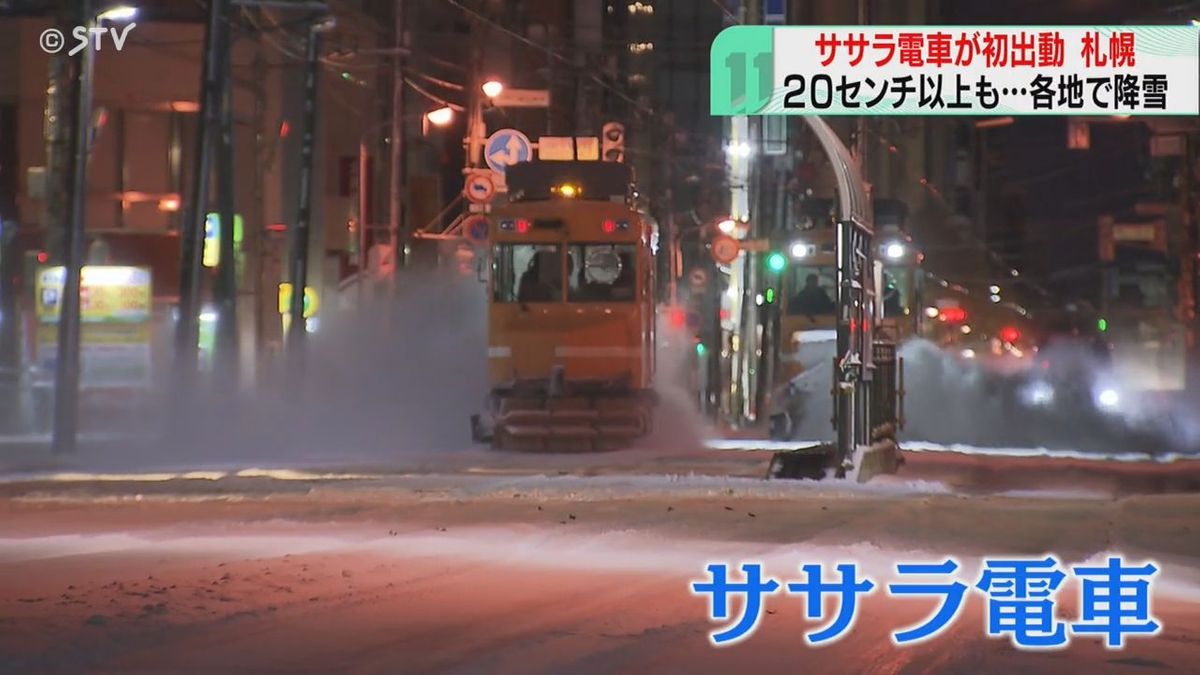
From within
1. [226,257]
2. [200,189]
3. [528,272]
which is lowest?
[528,272]

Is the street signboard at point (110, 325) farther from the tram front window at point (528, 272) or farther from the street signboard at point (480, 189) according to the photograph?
the street signboard at point (480, 189)

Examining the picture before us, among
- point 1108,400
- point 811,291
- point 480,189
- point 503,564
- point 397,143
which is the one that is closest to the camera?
point 503,564

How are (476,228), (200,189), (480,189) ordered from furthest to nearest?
(480,189)
(476,228)
(200,189)

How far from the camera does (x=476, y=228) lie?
4084cm

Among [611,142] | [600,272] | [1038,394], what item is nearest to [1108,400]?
[1038,394]

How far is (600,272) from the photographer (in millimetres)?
29344

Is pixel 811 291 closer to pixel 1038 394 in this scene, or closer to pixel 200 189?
pixel 1038 394

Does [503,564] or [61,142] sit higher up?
[61,142]

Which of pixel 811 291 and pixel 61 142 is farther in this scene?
pixel 811 291

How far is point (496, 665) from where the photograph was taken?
9719mm

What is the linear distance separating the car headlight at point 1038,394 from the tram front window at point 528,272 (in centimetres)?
1591

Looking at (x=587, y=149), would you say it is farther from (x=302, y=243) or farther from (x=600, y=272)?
(x=600, y=272)
